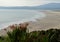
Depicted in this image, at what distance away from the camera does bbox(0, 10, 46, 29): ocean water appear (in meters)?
4.05

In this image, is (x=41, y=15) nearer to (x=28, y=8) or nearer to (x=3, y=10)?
(x=28, y=8)

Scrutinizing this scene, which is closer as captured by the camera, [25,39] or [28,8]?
[25,39]

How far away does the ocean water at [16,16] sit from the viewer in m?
4.05

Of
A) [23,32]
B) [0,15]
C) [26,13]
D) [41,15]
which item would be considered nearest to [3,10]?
[0,15]

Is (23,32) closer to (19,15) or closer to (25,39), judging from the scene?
(25,39)

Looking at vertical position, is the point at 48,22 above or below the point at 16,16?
below

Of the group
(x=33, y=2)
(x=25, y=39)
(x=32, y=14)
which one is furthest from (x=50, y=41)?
(x=33, y=2)

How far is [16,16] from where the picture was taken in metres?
4.10

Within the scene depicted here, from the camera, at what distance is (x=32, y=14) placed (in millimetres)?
4141

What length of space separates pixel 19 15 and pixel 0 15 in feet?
1.25

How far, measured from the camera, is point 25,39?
2762 millimetres

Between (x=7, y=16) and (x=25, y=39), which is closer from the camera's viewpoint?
(x=25, y=39)

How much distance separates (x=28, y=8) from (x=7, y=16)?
0.47 metres

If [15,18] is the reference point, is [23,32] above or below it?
above
